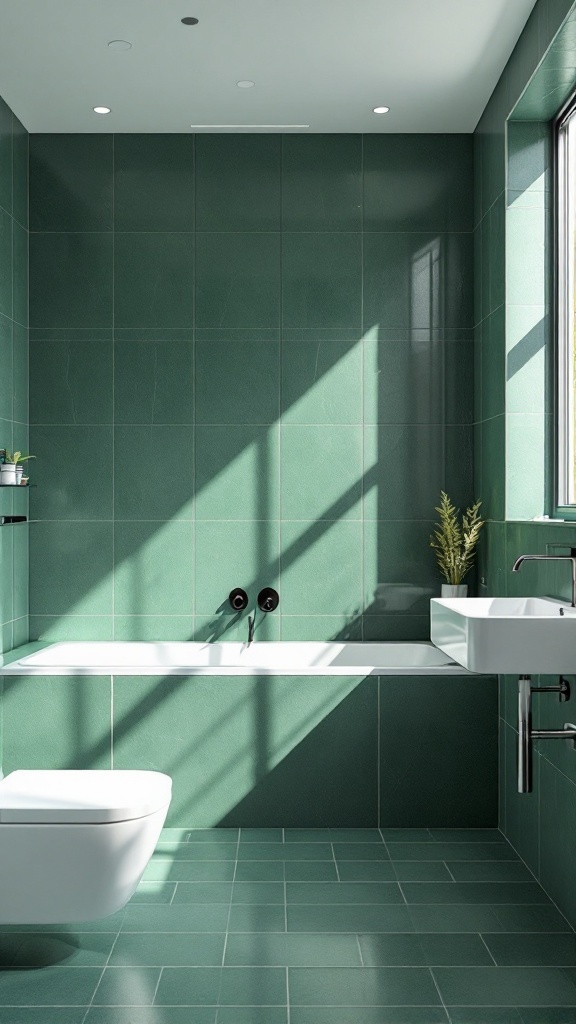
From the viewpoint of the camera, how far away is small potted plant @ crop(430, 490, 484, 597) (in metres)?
4.15

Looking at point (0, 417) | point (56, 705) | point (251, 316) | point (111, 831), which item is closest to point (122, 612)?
point (56, 705)

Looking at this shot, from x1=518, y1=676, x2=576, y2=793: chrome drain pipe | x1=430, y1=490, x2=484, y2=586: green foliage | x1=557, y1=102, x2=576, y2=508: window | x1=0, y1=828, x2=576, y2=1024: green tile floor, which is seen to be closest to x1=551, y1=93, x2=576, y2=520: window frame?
x1=557, y1=102, x2=576, y2=508: window

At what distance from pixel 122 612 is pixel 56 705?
712 mm

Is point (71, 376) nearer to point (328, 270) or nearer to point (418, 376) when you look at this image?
point (328, 270)

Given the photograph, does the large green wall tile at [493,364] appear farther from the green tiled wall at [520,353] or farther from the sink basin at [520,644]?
the sink basin at [520,644]

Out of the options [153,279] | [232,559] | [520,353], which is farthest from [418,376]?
[153,279]

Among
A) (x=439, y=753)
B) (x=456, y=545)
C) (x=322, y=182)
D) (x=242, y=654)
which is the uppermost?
(x=322, y=182)

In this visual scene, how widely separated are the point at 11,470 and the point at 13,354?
59 centimetres

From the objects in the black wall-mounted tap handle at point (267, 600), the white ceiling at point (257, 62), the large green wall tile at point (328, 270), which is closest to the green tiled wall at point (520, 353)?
the white ceiling at point (257, 62)

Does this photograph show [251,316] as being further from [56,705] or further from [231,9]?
[56,705]

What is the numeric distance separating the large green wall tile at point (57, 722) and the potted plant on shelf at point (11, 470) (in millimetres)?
814

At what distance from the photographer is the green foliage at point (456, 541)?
414 cm

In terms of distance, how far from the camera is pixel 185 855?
3.45 metres

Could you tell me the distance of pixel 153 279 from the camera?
4340 mm
